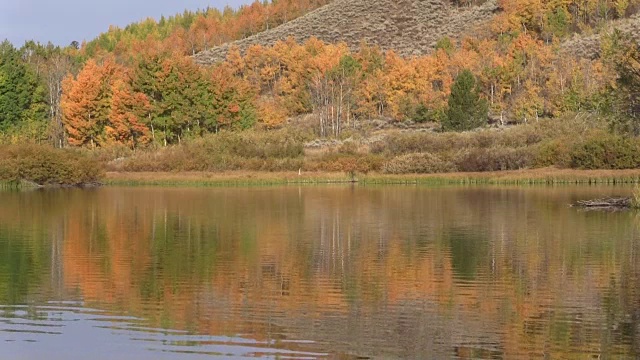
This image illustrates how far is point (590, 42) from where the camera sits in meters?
109

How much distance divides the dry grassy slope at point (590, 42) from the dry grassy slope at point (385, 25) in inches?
1037

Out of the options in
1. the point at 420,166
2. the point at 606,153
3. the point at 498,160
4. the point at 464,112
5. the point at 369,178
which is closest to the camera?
the point at 606,153

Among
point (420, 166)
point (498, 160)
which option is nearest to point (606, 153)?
point (498, 160)

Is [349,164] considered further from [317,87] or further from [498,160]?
[317,87]

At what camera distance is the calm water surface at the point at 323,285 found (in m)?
14.7

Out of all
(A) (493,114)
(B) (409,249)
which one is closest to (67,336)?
(B) (409,249)

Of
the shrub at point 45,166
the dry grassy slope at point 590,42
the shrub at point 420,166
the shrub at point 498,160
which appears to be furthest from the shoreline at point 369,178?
the dry grassy slope at point 590,42

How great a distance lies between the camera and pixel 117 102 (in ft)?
271

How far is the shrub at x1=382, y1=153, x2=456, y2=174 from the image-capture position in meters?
69.4

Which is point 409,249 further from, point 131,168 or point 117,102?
point 117,102

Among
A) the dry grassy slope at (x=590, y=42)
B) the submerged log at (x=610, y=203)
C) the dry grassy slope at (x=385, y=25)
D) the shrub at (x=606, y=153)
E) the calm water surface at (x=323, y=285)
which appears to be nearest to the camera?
the calm water surface at (x=323, y=285)

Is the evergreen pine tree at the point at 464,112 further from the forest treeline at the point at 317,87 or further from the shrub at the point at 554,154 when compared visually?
the shrub at the point at 554,154

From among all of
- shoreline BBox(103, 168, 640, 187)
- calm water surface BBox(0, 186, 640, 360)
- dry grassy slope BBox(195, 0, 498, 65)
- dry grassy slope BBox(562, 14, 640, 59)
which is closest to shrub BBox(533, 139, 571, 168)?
shoreline BBox(103, 168, 640, 187)

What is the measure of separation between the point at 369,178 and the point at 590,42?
52.2 meters
